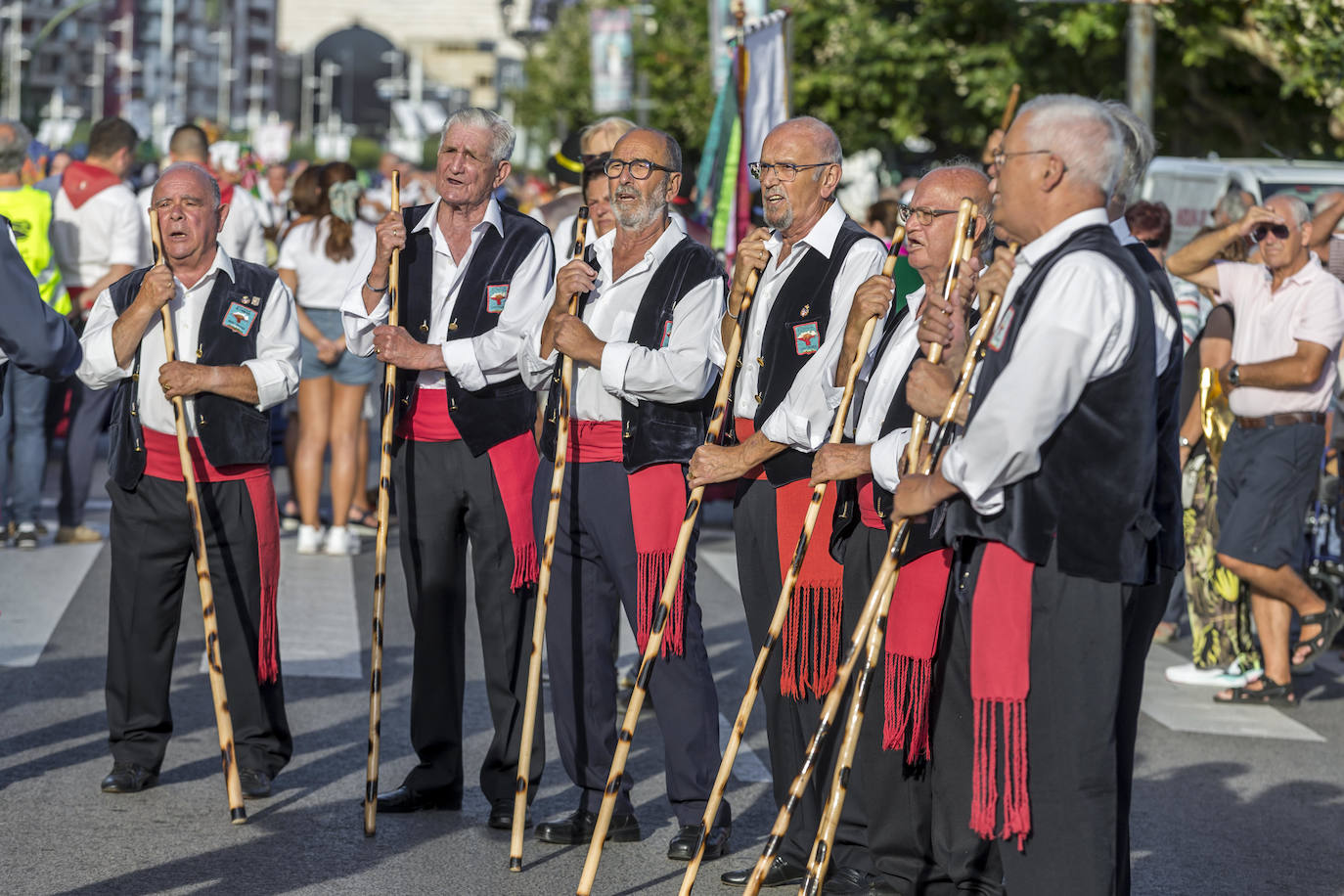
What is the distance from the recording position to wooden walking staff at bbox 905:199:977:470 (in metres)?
4.74

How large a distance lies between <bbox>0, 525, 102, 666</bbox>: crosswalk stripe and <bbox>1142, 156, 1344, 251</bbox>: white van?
8.74m

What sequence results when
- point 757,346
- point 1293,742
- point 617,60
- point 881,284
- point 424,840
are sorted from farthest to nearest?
1. point 617,60
2. point 1293,742
3. point 424,840
4. point 757,346
5. point 881,284

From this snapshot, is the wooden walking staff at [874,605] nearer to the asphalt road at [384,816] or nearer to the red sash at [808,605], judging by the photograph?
the red sash at [808,605]

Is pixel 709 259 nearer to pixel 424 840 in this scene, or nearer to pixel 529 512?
pixel 529 512

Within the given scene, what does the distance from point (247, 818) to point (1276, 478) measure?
4662 millimetres

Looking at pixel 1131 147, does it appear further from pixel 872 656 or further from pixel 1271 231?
pixel 1271 231

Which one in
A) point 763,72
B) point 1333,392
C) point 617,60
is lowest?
point 1333,392

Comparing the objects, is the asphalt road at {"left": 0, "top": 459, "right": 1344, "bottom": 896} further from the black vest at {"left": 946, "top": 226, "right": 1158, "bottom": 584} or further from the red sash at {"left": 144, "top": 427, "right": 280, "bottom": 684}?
the black vest at {"left": 946, "top": 226, "right": 1158, "bottom": 584}

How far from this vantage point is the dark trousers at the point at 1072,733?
4.16 m

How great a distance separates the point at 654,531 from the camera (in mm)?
5926

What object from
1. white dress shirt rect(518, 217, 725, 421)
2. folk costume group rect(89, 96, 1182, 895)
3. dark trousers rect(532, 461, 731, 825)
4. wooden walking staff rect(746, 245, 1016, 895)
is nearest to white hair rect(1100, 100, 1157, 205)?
folk costume group rect(89, 96, 1182, 895)

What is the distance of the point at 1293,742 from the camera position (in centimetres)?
785

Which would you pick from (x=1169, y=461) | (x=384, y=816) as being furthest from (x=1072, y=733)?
(x=384, y=816)

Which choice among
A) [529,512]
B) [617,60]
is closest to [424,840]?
[529,512]
